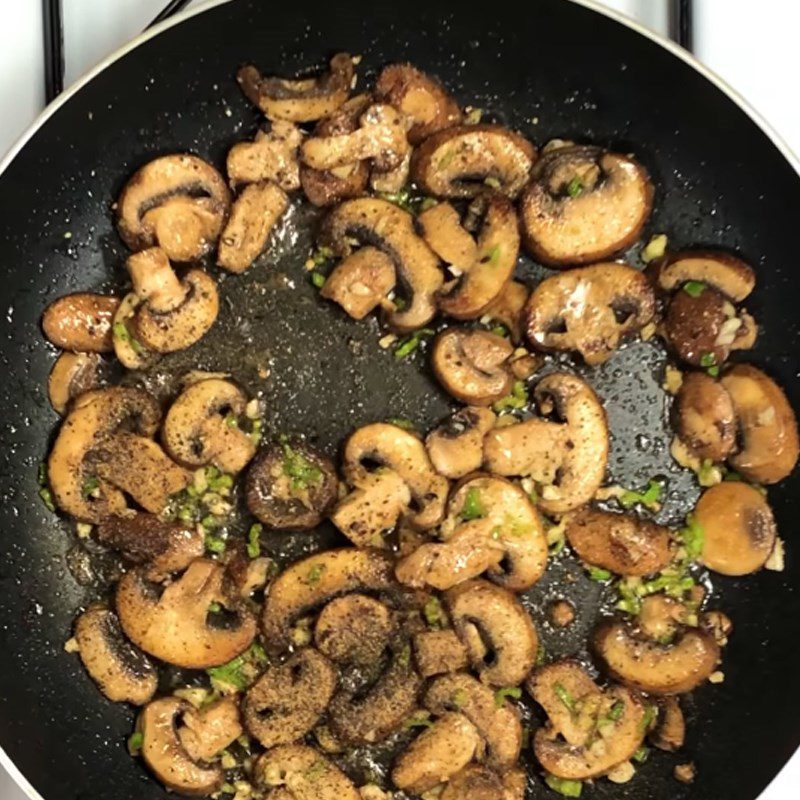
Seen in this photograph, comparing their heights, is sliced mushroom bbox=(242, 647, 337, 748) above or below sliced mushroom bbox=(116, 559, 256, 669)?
below

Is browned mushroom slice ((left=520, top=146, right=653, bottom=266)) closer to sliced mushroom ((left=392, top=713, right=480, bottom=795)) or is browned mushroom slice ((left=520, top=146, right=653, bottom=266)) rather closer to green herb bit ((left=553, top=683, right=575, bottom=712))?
green herb bit ((left=553, top=683, right=575, bottom=712))

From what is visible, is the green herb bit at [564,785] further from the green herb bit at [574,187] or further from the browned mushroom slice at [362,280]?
the green herb bit at [574,187]

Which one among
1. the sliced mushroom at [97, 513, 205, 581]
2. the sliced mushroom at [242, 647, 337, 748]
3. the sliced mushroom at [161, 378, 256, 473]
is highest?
the sliced mushroom at [161, 378, 256, 473]

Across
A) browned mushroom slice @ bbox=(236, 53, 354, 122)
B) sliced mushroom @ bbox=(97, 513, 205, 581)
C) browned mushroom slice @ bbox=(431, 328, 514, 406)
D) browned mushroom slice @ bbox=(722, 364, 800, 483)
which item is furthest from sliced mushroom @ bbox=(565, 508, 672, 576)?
browned mushroom slice @ bbox=(236, 53, 354, 122)

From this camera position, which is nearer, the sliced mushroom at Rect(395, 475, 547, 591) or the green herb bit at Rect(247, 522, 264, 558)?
the sliced mushroom at Rect(395, 475, 547, 591)

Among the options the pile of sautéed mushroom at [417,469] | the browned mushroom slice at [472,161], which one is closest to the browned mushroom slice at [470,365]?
the pile of sautéed mushroom at [417,469]
